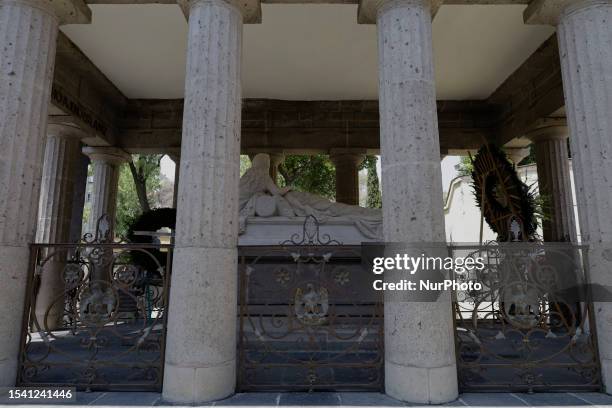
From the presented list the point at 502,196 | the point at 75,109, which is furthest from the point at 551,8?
the point at 75,109

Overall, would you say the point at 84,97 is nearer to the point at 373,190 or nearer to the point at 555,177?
the point at 555,177

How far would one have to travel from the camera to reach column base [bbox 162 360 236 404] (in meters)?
3.46

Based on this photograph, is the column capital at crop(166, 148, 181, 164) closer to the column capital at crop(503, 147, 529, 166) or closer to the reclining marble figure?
the reclining marble figure

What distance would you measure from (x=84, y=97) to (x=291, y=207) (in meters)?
5.26

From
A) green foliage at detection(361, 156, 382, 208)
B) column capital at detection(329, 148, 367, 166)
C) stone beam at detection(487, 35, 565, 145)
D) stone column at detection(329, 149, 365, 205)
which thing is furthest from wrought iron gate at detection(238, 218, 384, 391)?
green foliage at detection(361, 156, 382, 208)

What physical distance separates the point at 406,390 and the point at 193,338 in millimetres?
1924

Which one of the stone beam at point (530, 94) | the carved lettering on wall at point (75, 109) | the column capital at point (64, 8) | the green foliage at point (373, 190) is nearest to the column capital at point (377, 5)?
the column capital at point (64, 8)

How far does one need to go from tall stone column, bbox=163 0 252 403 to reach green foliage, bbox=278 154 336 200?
14028 millimetres

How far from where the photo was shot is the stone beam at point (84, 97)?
7273 mm

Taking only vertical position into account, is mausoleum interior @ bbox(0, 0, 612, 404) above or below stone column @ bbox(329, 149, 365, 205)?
below

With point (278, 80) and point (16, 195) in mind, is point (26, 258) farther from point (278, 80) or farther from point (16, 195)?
point (278, 80)

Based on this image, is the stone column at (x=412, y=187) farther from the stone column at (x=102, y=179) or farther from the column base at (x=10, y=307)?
the stone column at (x=102, y=179)

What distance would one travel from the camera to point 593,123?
163 inches

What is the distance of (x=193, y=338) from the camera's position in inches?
139
